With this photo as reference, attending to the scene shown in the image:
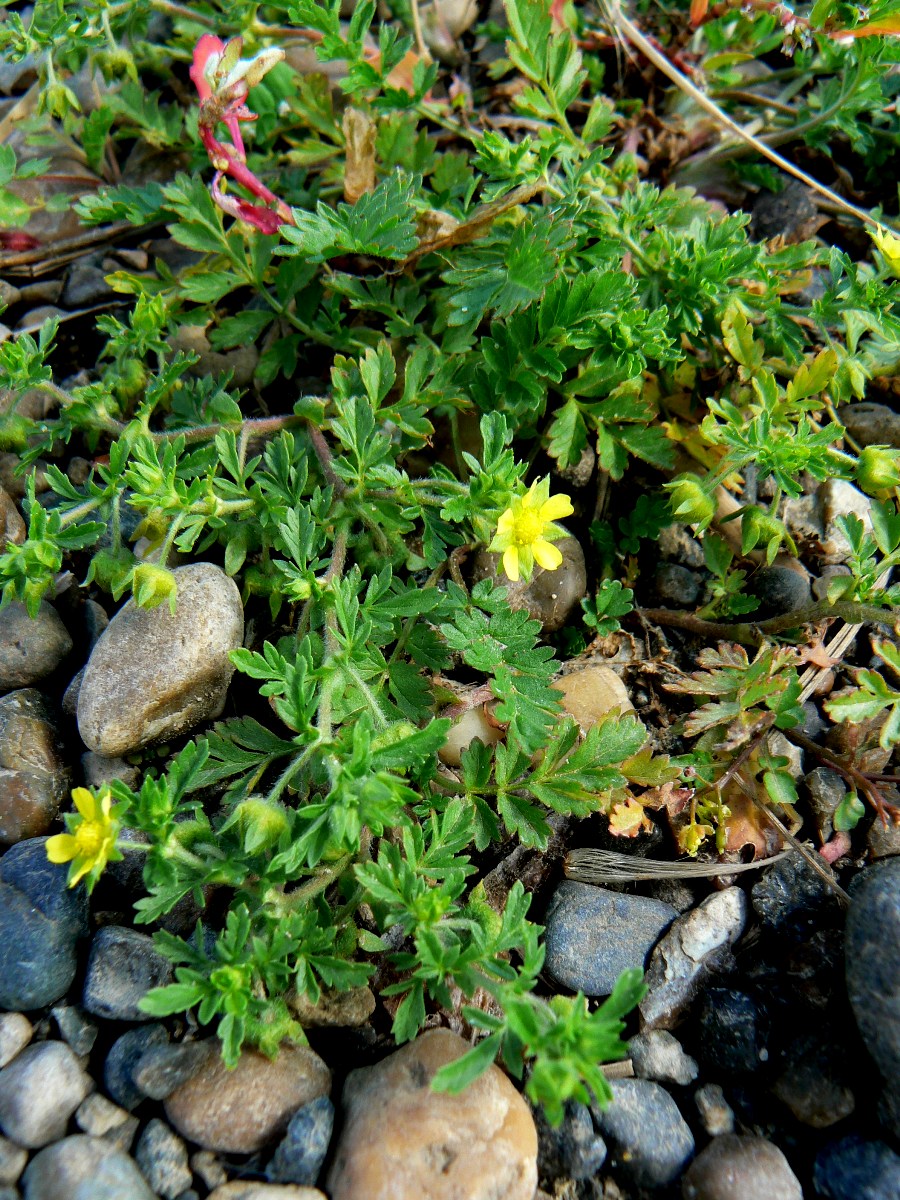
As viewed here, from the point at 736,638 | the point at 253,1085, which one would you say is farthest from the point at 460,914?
the point at 736,638

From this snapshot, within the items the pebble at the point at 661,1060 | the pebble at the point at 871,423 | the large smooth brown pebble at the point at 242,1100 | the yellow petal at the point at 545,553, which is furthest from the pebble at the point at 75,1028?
the pebble at the point at 871,423

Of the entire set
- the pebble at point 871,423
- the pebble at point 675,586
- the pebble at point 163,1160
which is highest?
the pebble at point 871,423

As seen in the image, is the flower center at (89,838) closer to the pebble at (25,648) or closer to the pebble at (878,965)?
the pebble at (25,648)

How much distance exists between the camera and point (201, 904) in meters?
2.41

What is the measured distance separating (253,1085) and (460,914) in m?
0.68

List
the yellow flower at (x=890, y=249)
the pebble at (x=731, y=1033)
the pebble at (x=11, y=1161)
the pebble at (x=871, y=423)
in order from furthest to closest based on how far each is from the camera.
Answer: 1. the pebble at (x=871, y=423)
2. the yellow flower at (x=890, y=249)
3. the pebble at (x=731, y=1033)
4. the pebble at (x=11, y=1161)

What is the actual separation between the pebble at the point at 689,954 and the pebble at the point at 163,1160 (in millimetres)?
1240

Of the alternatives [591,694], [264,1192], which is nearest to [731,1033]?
[591,694]

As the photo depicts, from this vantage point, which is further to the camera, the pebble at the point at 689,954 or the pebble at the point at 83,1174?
the pebble at the point at 689,954

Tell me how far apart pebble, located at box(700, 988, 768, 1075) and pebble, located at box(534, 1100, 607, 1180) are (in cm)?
38

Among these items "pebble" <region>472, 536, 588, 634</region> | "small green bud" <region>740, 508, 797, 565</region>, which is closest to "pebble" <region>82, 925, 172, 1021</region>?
"pebble" <region>472, 536, 588, 634</region>

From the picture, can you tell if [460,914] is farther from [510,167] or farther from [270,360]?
[510,167]

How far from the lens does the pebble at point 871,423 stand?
11.6 feet

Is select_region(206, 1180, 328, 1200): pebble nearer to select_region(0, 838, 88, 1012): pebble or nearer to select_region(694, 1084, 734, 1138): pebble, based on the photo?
select_region(0, 838, 88, 1012): pebble
